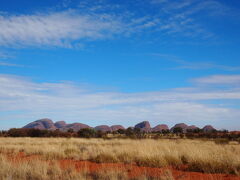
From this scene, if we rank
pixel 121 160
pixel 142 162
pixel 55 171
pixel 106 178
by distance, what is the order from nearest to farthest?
pixel 106 178
pixel 55 171
pixel 142 162
pixel 121 160

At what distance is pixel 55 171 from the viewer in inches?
378

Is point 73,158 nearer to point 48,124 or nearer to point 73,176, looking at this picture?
point 73,176

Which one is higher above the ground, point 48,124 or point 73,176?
point 48,124

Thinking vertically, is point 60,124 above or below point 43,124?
above

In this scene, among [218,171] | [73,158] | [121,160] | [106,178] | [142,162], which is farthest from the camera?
[73,158]

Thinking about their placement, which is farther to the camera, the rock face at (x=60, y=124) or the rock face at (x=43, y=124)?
the rock face at (x=60, y=124)

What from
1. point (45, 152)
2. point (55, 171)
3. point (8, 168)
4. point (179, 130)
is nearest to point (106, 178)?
point (55, 171)

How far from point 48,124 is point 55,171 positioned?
14291 cm

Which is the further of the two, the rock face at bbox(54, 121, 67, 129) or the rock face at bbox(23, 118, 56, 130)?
the rock face at bbox(54, 121, 67, 129)

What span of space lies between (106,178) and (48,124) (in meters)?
144

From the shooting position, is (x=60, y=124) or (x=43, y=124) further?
(x=60, y=124)

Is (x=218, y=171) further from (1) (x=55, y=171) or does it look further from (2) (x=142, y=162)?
(1) (x=55, y=171)

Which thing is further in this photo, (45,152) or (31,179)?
(45,152)

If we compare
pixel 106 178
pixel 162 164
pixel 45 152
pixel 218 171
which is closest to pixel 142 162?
pixel 162 164
